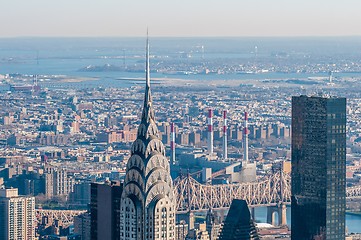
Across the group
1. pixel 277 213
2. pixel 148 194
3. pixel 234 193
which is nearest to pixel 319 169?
pixel 148 194

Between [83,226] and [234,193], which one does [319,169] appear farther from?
[234,193]

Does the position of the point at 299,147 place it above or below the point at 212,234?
above

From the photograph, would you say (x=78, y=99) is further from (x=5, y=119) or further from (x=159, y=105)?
(x=5, y=119)

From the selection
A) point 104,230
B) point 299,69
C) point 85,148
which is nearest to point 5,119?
point 85,148

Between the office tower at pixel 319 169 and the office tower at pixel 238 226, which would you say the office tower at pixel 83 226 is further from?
the office tower at pixel 319 169

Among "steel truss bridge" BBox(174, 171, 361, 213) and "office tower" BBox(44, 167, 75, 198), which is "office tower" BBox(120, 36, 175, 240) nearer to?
"steel truss bridge" BBox(174, 171, 361, 213)
